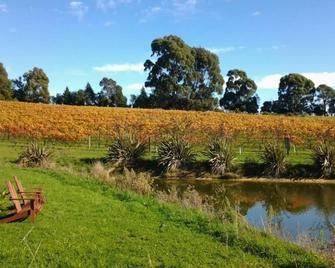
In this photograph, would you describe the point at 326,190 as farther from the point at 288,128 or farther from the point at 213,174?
the point at 288,128

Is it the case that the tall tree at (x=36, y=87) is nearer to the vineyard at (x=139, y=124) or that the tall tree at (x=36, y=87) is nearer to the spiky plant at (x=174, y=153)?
the vineyard at (x=139, y=124)

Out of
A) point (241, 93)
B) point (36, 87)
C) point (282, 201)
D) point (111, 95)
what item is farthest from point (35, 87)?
point (282, 201)

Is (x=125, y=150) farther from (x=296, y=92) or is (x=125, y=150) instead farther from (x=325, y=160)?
(x=296, y=92)

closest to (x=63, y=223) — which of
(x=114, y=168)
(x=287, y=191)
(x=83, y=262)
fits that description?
(x=83, y=262)

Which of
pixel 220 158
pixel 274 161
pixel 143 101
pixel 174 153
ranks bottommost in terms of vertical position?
pixel 274 161

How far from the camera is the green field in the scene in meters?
8.87

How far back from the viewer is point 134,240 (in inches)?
404

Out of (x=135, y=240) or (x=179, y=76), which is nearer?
(x=135, y=240)

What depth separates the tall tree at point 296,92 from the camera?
83.6 metres

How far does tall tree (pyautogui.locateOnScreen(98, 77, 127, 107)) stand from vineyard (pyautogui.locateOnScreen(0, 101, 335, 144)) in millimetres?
29200

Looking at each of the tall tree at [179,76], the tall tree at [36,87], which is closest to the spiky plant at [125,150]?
the tall tree at [179,76]

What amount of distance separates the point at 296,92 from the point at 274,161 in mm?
56053

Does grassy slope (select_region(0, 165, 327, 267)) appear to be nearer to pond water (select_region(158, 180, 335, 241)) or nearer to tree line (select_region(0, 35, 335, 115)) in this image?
pond water (select_region(158, 180, 335, 241))

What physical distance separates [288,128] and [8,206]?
40.2 meters
